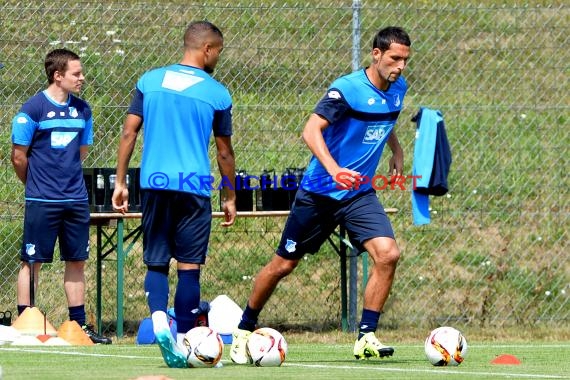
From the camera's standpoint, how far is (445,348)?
7570mm

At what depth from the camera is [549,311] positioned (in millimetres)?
12305

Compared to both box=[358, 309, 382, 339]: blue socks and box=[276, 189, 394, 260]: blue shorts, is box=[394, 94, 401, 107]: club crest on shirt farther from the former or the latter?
box=[358, 309, 382, 339]: blue socks

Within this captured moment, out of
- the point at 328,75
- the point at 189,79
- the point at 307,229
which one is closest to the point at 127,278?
the point at 328,75

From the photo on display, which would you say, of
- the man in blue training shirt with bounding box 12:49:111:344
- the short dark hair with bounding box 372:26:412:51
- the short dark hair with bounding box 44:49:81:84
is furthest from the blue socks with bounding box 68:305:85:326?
the short dark hair with bounding box 372:26:412:51

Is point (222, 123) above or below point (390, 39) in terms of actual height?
below

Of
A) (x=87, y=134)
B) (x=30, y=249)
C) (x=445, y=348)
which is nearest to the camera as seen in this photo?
(x=445, y=348)

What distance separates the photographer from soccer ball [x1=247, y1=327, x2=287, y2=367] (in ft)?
24.3

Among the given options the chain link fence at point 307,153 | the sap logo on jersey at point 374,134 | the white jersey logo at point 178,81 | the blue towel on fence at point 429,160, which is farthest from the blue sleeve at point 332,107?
the chain link fence at point 307,153

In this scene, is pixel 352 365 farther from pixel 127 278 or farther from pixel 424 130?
pixel 127 278

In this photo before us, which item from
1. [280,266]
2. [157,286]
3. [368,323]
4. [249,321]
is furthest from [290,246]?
[157,286]

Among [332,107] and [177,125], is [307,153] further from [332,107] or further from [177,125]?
[177,125]

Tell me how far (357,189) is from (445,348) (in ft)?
3.99

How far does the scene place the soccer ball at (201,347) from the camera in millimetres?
7066

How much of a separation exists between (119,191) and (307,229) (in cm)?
139
